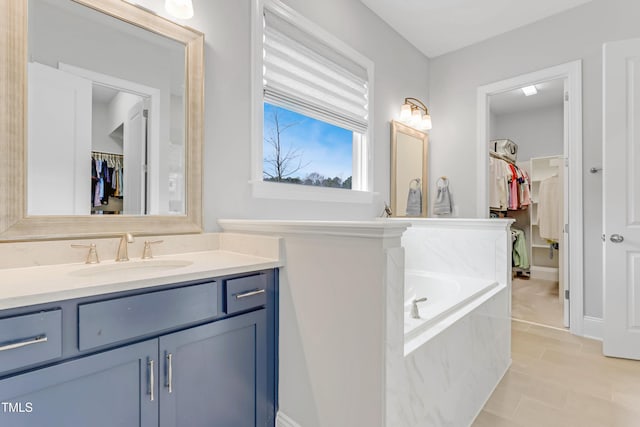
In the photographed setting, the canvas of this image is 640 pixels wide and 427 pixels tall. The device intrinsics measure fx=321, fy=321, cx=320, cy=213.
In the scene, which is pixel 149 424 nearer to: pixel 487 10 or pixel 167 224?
pixel 167 224

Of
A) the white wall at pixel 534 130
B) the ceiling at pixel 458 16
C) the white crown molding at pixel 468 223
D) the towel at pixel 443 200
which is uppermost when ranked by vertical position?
the ceiling at pixel 458 16

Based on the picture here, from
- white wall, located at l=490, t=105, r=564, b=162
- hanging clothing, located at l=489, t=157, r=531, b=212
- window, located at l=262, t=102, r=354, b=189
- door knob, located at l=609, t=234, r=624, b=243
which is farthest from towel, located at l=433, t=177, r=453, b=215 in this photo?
white wall, located at l=490, t=105, r=564, b=162

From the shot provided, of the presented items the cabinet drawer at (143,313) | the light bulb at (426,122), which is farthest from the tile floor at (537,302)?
the cabinet drawer at (143,313)

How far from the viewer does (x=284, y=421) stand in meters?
1.45

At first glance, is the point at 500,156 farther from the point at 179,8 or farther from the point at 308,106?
the point at 179,8

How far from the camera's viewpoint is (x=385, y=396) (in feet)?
3.68

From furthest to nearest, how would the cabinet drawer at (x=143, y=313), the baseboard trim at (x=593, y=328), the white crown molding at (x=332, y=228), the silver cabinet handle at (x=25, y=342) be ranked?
the baseboard trim at (x=593, y=328) → the white crown molding at (x=332, y=228) → the cabinet drawer at (x=143, y=313) → the silver cabinet handle at (x=25, y=342)

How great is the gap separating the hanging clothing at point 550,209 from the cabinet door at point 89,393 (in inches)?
212

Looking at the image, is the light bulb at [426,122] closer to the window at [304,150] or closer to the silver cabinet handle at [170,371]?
the window at [304,150]

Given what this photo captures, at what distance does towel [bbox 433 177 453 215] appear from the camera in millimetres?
3490

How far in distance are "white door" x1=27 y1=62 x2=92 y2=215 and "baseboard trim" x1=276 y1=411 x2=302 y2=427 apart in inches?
49.0

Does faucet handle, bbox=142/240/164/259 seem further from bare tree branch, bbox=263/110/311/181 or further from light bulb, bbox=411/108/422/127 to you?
light bulb, bbox=411/108/422/127

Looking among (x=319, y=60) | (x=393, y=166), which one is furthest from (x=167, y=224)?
(x=393, y=166)

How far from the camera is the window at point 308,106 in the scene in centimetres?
207
